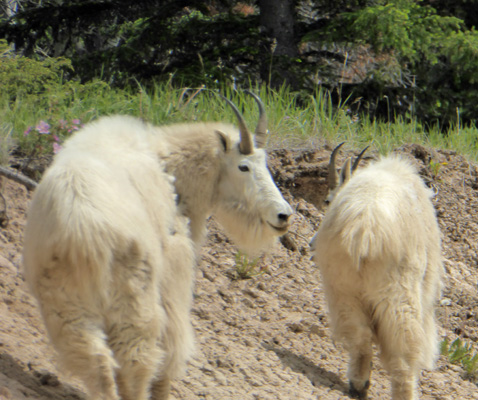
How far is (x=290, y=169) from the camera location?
808 cm

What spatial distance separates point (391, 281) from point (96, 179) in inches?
106

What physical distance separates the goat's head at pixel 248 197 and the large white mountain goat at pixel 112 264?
0.53 metres

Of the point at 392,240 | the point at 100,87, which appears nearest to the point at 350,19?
the point at 100,87

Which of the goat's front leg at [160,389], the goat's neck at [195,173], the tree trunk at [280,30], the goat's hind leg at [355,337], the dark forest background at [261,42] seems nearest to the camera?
the goat's front leg at [160,389]

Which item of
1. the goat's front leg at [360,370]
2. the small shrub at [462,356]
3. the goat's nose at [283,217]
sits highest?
the goat's nose at [283,217]

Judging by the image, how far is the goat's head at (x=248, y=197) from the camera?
4.84 metres

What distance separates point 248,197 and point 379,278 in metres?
1.26

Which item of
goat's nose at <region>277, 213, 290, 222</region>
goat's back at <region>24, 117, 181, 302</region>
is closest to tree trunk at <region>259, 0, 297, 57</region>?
goat's nose at <region>277, 213, 290, 222</region>

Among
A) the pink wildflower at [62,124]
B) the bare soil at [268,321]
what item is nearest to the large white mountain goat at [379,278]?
the bare soil at [268,321]

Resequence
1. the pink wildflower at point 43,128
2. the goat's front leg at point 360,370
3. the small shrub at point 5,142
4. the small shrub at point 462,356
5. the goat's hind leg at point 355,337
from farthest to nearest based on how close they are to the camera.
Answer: the small shrub at point 462,356 → the pink wildflower at point 43,128 → the small shrub at point 5,142 → the goat's front leg at point 360,370 → the goat's hind leg at point 355,337

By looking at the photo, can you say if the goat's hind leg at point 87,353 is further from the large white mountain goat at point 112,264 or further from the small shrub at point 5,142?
the small shrub at point 5,142

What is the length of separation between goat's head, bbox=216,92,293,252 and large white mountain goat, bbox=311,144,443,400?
74 centimetres

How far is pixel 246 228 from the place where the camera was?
4.95 metres

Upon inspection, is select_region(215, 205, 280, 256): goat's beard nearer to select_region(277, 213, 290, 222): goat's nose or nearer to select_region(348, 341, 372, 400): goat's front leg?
select_region(277, 213, 290, 222): goat's nose
